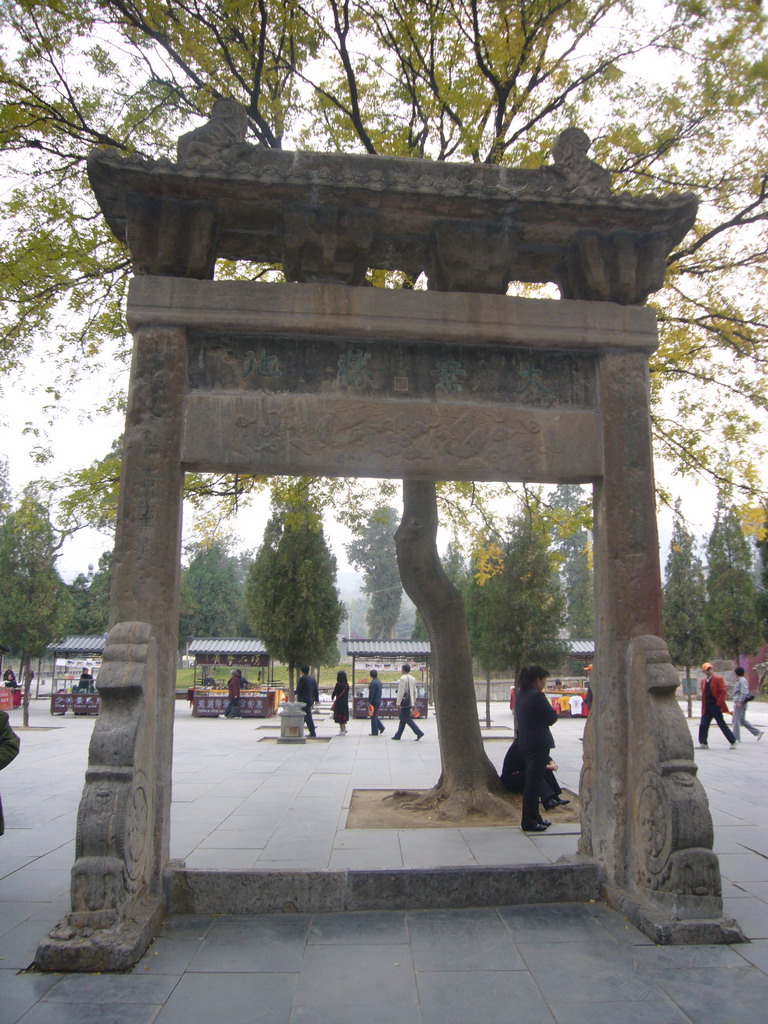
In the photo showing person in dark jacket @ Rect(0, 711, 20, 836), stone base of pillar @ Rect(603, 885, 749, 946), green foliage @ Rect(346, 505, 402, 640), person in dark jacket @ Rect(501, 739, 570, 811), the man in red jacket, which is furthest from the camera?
green foliage @ Rect(346, 505, 402, 640)

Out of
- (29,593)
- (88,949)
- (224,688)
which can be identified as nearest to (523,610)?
(224,688)

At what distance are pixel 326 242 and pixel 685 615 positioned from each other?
20555 millimetres

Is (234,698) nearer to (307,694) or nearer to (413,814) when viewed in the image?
(307,694)

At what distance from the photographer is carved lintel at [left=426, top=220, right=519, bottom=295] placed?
5336 mm

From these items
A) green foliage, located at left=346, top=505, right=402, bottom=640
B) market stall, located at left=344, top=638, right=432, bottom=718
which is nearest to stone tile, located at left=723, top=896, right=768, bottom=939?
market stall, located at left=344, top=638, right=432, bottom=718

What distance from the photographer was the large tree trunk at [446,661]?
7680 mm

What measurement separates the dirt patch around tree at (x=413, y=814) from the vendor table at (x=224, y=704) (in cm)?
1431

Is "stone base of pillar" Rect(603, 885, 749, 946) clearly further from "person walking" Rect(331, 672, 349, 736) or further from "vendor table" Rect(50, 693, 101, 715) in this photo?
"vendor table" Rect(50, 693, 101, 715)

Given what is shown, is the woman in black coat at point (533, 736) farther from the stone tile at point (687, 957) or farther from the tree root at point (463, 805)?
the stone tile at point (687, 957)

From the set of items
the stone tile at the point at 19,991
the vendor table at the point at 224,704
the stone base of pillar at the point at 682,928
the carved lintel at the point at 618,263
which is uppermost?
the carved lintel at the point at 618,263

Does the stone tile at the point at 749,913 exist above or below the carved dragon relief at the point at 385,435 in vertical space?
below

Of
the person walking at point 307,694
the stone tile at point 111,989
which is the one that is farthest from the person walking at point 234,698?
the stone tile at point 111,989

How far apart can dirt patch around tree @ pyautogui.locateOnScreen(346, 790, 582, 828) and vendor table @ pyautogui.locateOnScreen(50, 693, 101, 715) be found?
46.2ft

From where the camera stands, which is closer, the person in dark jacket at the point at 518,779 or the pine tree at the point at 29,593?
the person in dark jacket at the point at 518,779
